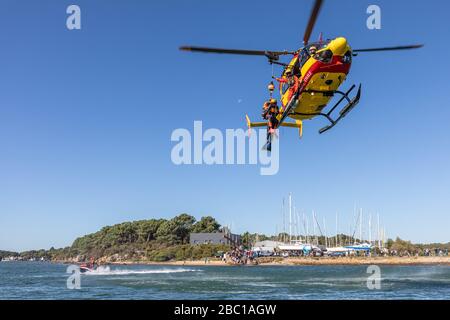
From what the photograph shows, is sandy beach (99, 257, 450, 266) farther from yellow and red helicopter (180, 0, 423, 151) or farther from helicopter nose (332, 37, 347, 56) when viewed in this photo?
helicopter nose (332, 37, 347, 56)

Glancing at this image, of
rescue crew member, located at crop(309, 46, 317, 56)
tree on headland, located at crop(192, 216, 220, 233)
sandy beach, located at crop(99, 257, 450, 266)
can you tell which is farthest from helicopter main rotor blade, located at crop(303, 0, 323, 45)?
tree on headland, located at crop(192, 216, 220, 233)

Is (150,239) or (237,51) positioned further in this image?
(150,239)

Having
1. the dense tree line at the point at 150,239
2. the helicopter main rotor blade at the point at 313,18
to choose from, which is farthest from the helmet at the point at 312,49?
the dense tree line at the point at 150,239

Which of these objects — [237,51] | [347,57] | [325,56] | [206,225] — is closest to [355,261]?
[206,225]

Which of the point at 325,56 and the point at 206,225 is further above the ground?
the point at 325,56

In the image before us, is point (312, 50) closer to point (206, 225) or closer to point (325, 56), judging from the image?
point (325, 56)

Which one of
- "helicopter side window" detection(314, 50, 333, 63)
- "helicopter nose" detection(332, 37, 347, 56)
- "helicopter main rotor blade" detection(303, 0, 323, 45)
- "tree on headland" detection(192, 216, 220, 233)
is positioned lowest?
"tree on headland" detection(192, 216, 220, 233)

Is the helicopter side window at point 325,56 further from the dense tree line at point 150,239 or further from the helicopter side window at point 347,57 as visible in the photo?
the dense tree line at point 150,239

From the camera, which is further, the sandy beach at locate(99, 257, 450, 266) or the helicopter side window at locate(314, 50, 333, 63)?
the sandy beach at locate(99, 257, 450, 266)
